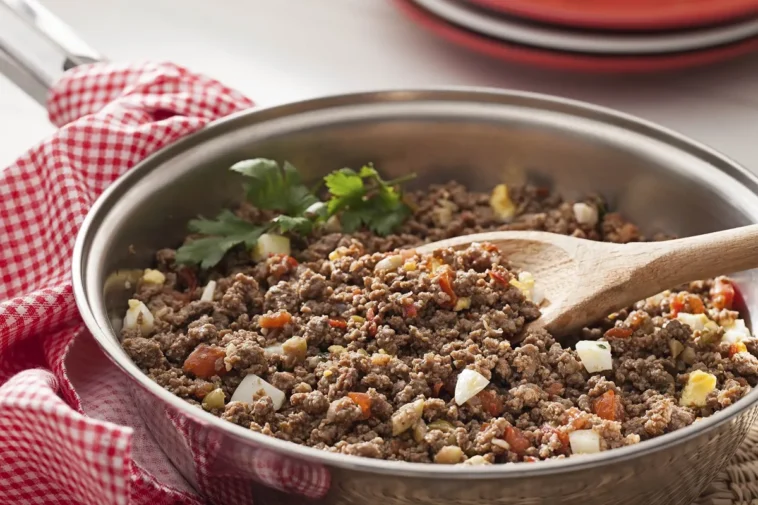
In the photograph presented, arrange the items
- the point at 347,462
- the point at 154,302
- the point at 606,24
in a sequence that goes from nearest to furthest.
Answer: the point at 347,462, the point at 154,302, the point at 606,24

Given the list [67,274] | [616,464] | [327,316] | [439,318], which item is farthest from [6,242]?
[616,464]

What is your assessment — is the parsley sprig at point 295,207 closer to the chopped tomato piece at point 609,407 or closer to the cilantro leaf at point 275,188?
the cilantro leaf at point 275,188

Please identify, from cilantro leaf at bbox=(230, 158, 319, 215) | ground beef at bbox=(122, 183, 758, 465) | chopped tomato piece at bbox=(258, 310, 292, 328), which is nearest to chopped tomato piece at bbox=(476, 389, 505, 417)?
ground beef at bbox=(122, 183, 758, 465)

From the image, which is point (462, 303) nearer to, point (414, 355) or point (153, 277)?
point (414, 355)

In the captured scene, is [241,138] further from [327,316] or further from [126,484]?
[126,484]

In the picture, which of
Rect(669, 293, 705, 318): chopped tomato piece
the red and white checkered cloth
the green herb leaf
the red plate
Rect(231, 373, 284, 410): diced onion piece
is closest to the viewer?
the red and white checkered cloth

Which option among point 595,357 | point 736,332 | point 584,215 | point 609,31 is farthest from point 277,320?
point 609,31

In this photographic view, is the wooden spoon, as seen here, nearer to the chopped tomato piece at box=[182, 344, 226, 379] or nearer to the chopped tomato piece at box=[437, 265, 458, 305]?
the chopped tomato piece at box=[437, 265, 458, 305]
